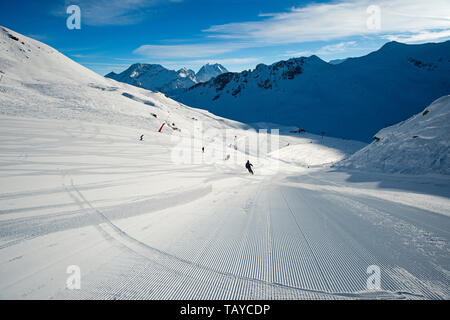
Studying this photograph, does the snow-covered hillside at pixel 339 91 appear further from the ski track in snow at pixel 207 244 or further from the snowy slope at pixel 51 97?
the ski track in snow at pixel 207 244

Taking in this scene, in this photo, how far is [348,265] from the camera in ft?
10.1

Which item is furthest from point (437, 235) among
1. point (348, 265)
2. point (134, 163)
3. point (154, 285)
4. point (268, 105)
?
point (268, 105)

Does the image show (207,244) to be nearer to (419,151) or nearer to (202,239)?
(202,239)

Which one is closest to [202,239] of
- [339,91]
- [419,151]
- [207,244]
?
[207,244]

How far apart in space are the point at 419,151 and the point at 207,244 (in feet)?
45.5

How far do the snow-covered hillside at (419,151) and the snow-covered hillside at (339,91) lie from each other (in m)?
65.6

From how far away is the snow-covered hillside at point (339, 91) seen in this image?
90000 mm

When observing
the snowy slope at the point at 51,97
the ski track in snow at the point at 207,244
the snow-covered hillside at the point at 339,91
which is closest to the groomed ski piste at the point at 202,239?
the ski track in snow at the point at 207,244

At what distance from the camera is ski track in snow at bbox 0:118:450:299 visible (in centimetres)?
264

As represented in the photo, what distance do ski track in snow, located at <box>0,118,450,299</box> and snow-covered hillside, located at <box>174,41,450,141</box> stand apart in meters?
79.5

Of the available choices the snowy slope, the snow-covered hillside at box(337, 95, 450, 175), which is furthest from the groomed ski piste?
the snowy slope

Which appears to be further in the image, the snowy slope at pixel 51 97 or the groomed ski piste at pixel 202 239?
the snowy slope at pixel 51 97

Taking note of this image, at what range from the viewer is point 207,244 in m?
3.75

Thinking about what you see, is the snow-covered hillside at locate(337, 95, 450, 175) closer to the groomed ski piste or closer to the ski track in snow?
the groomed ski piste
